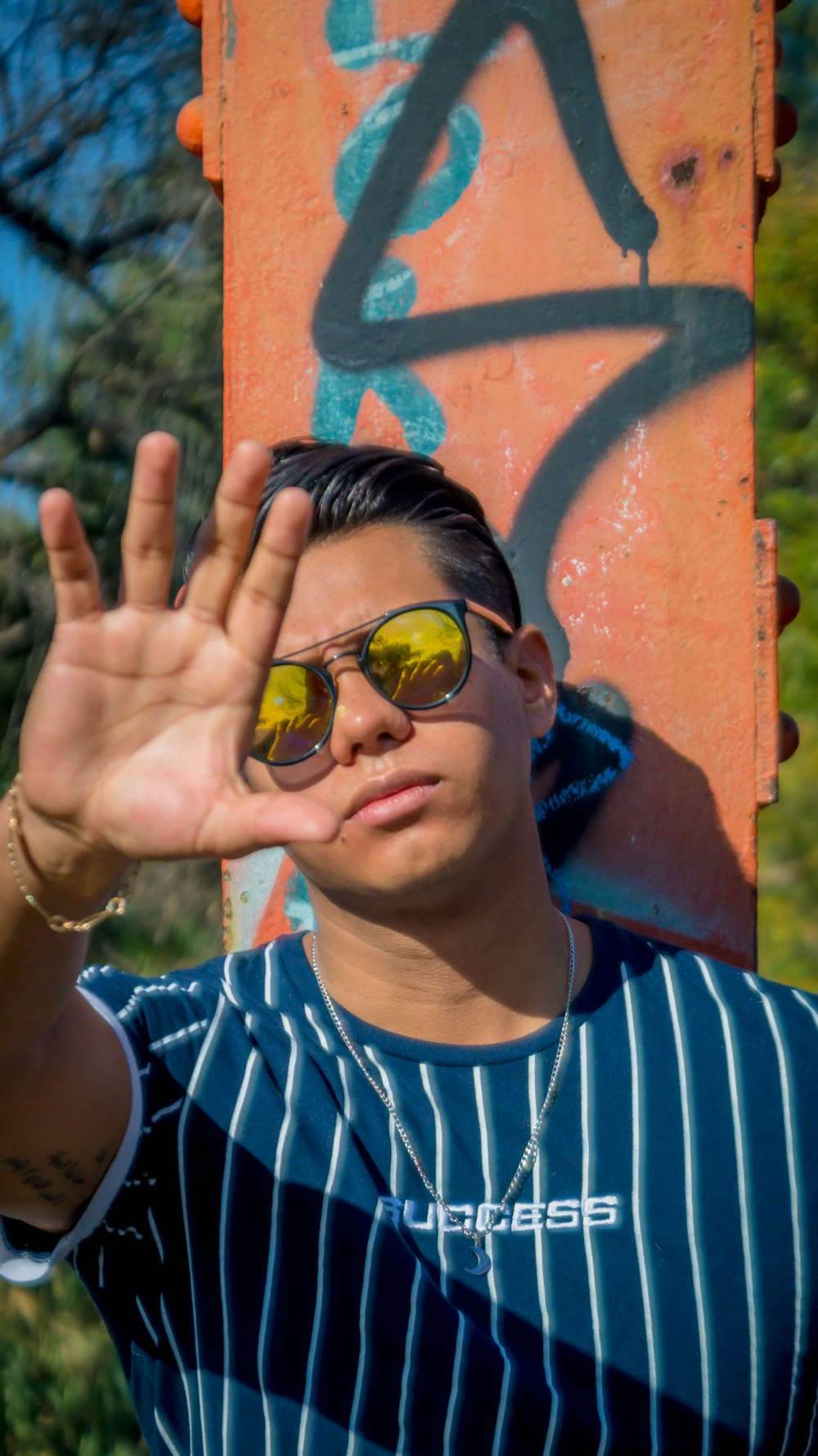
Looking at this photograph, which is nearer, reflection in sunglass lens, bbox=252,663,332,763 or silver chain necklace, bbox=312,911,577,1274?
silver chain necklace, bbox=312,911,577,1274

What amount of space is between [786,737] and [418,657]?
89 centimetres

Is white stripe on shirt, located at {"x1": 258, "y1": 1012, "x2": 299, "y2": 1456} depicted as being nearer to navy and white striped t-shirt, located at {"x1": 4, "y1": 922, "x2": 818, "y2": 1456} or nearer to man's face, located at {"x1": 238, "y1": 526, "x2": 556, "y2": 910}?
navy and white striped t-shirt, located at {"x1": 4, "y1": 922, "x2": 818, "y2": 1456}

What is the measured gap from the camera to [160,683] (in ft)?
4.20

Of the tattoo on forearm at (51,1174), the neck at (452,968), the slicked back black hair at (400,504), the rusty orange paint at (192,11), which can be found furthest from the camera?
the rusty orange paint at (192,11)

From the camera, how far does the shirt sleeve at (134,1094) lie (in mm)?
1509

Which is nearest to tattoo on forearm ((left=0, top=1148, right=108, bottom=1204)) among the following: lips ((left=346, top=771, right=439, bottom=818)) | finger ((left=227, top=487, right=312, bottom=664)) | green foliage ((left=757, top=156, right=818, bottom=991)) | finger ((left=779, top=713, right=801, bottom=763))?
lips ((left=346, top=771, right=439, bottom=818))

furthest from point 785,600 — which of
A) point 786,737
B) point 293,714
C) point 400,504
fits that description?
point 293,714

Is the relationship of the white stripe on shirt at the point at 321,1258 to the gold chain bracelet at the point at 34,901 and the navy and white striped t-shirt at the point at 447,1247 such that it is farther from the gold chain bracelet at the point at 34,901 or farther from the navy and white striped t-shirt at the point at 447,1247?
the gold chain bracelet at the point at 34,901

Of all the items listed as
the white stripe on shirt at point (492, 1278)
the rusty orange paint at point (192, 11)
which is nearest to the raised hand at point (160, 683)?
the white stripe on shirt at point (492, 1278)

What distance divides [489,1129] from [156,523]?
1010 millimetres

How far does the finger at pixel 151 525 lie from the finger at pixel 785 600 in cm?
135

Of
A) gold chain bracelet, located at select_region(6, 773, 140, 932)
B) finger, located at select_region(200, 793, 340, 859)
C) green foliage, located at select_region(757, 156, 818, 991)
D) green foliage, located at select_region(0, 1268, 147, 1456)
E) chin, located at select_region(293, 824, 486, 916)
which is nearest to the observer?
finger, located at select_region(200, 793, 340, 859)

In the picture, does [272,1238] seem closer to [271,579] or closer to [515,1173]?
[515,1173]

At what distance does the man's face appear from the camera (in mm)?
1712
